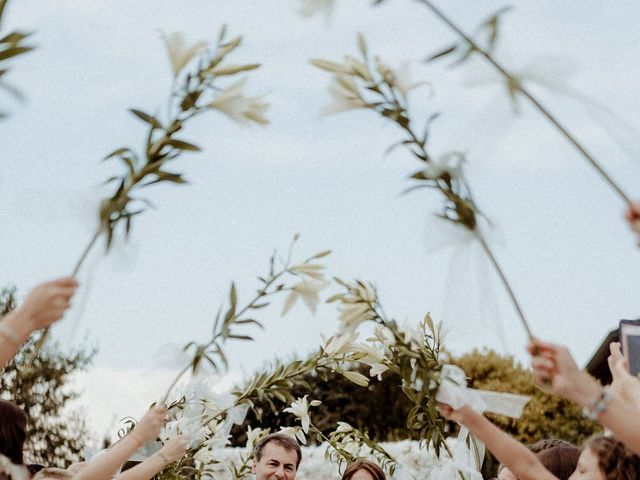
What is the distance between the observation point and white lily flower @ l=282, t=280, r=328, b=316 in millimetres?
3044

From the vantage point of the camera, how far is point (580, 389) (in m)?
2.22

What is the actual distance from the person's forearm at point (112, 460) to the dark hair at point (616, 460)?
1547 millimetres

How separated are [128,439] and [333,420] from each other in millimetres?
12216

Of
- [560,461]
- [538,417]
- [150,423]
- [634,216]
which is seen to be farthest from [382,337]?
[538,417]

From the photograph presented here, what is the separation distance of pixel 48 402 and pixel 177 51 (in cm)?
1649

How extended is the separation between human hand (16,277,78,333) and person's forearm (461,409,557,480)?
3.74 ft

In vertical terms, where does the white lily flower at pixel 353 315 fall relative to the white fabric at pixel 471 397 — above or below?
above

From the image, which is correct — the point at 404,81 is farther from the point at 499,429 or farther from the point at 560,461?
the point at 560,461

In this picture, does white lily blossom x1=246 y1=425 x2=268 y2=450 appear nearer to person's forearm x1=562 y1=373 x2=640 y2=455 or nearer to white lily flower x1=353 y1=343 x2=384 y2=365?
white lily flower x1=353 y1=343 x2=384 y2=365

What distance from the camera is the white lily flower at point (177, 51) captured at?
2.28 metres

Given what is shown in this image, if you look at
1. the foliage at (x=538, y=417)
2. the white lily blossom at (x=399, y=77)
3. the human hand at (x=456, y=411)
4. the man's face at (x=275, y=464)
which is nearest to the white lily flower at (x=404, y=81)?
the white lily blossom at (x=399, y=77)

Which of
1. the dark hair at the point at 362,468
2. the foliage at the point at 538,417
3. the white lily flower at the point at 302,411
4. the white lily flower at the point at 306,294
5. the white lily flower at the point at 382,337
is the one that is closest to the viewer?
the white lily flower at the point at 306,294

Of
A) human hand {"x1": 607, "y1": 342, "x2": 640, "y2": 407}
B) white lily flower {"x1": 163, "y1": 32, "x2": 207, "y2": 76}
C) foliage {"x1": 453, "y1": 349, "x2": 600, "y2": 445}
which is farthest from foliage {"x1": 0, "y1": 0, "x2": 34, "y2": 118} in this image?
foliage {"x1": 453, "y1": 349, "x2": 600, "y2": 445}

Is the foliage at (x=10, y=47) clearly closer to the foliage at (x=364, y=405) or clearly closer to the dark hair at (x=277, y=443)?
the dark hair at (x=277, y=443)
